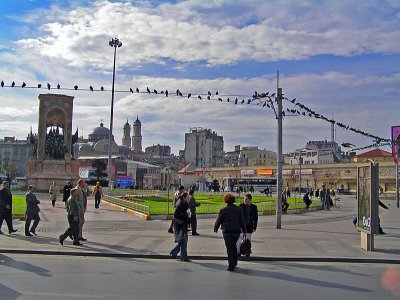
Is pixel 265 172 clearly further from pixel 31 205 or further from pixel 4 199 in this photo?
pixel 4 199

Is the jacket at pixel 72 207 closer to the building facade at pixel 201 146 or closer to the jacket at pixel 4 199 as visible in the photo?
the jacket at pixel 4 199

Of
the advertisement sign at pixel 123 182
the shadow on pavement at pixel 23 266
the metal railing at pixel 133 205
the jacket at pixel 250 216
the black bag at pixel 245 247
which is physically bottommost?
the shadow on pavement at pixel 23 266

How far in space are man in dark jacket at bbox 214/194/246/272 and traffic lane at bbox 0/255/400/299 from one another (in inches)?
14.0

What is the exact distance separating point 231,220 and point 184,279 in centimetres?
199

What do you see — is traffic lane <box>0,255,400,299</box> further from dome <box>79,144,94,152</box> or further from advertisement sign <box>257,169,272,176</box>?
dome <box>79,144,94,152</box>

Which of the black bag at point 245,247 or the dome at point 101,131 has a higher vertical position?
the dome at point 101,131

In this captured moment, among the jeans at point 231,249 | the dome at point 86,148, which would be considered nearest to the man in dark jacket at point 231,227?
the jeans at point 231,249

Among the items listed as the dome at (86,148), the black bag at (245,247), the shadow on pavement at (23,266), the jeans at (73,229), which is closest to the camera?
the shadow on pavement at (23,266)

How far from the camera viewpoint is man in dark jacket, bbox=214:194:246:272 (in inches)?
456

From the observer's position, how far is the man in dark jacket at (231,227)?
11570 millimetres

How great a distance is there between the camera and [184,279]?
10453mm

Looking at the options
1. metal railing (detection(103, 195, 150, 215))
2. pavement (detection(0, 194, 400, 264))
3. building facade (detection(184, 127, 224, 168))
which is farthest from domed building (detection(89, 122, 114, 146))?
pavement (detection(0, 194, 400, 264))

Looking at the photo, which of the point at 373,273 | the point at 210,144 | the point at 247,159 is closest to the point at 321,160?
the point at 247,159

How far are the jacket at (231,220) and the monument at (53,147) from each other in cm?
4240
